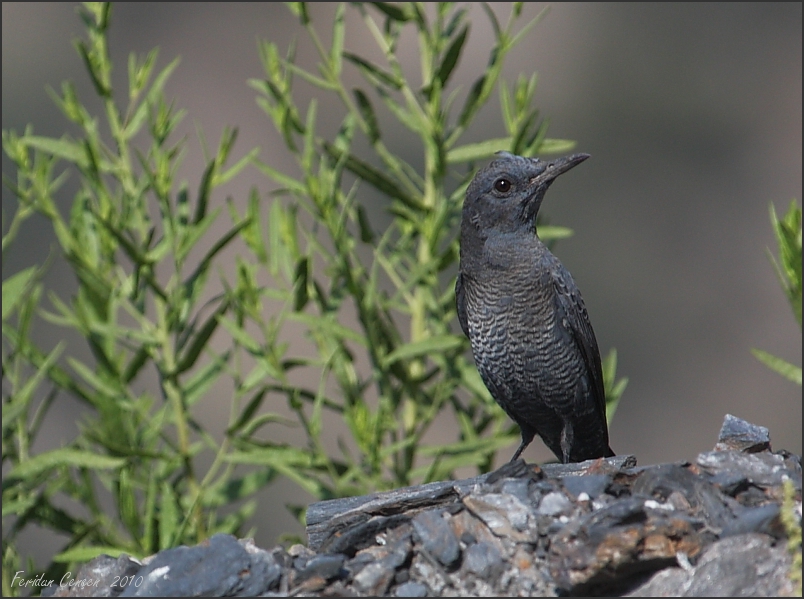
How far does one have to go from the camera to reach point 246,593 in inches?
93.5

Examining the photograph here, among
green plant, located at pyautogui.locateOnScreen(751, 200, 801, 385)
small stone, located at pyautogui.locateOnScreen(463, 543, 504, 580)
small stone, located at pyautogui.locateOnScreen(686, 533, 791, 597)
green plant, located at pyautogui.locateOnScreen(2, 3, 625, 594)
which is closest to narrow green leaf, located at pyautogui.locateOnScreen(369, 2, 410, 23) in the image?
green plant, located at pyautogui.locateOnScreen(2, 3, 625, 594)

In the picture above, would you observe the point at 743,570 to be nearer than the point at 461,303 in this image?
Yes

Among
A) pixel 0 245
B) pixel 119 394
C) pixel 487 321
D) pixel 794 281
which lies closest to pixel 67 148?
pixel 0 245

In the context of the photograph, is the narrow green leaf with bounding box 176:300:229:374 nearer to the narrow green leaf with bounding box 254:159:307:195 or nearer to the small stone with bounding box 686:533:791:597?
the narrow green leaf with bounding box 254:159:307:195

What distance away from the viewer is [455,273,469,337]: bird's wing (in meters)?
3.92

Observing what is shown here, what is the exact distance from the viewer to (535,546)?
2412 millimetres

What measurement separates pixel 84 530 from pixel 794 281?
257 cm

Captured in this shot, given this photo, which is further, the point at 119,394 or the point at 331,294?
the point at 331,294

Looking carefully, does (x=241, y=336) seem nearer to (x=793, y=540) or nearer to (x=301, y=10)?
(x=301, y=10)

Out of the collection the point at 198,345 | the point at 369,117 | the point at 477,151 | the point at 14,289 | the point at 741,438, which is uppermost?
the point at 369,117

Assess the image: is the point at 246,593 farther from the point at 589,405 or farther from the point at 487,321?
the point at 589,405

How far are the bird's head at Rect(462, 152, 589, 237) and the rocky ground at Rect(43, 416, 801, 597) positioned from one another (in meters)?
1.27

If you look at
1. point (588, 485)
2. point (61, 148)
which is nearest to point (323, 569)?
point (588, 485)

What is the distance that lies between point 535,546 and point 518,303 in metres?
1.46
